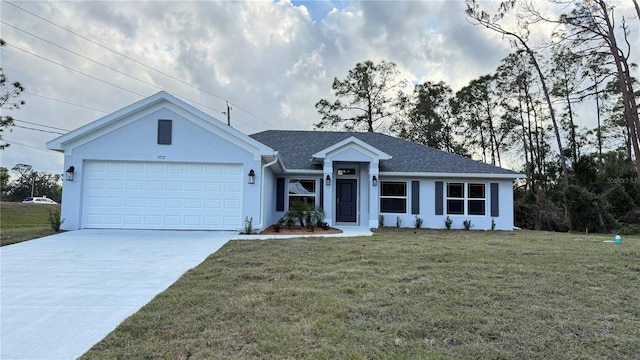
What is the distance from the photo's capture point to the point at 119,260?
7066mm

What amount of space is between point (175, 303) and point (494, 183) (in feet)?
45.5

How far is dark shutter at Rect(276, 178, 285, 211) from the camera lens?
48.0 ft

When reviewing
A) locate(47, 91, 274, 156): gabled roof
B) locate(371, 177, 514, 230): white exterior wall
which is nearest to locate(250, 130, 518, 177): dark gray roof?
locate(371, 177, 514, 230): white exterior wall

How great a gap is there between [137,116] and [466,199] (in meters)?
12.8

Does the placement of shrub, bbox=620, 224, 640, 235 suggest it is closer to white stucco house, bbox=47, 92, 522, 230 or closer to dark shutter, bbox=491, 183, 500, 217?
dark shutter, bbox=491, 183, 500, 217

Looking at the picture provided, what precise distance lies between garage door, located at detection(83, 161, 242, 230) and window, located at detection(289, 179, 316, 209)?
3644mm

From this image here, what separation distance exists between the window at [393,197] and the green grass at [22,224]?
1137cm

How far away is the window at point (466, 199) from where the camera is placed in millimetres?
14742

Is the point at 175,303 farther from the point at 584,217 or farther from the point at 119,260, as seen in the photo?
the point at 584,217

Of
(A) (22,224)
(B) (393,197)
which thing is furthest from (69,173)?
(B) (393,197)

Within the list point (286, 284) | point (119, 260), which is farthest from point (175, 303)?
point (119, 260)

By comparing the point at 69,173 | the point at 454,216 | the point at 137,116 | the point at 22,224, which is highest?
the point at 137,116

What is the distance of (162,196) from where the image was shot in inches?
439

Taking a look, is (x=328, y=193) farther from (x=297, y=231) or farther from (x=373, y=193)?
(x=297, y=231)
